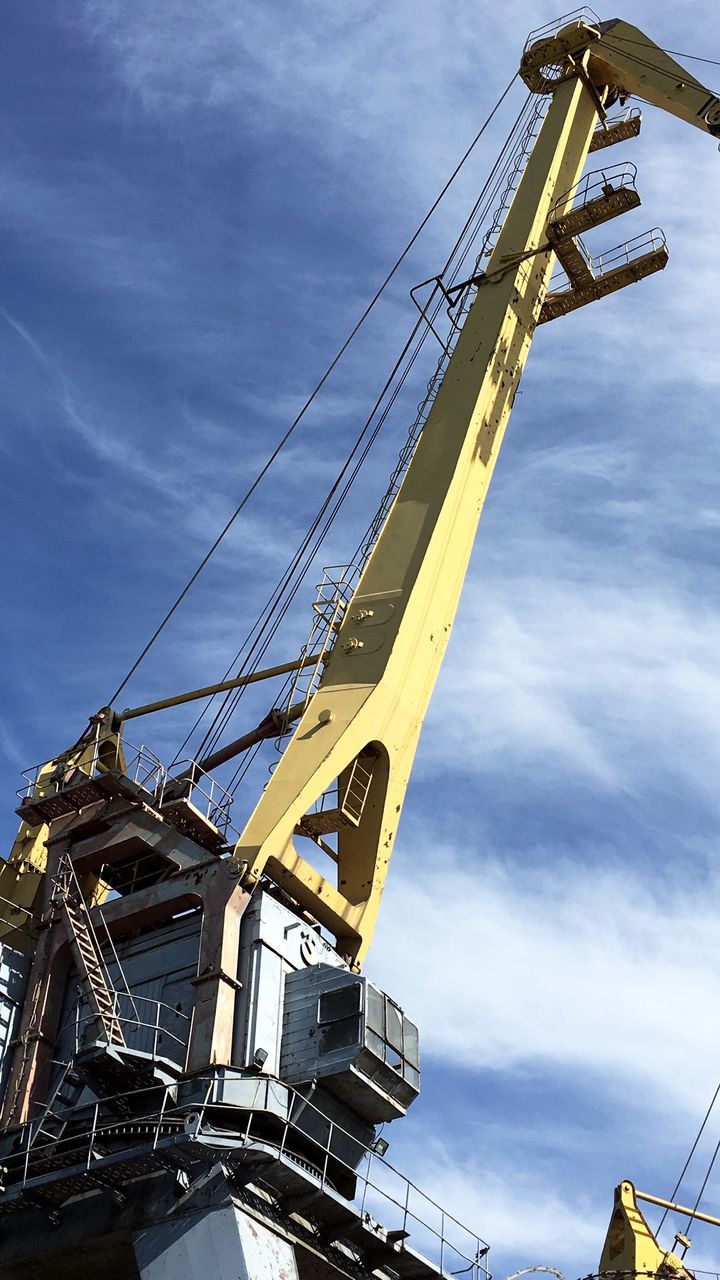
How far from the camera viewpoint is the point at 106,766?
2581cm

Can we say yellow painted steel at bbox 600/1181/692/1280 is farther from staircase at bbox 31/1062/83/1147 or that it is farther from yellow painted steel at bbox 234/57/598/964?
staircase at bbox 31/1062/83/1147

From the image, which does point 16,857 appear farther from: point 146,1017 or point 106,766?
point 146,1017

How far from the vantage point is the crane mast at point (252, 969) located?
62.0ft

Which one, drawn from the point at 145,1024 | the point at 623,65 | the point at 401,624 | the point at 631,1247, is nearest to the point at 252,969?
the point at 145,1024

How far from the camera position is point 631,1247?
28.3 m

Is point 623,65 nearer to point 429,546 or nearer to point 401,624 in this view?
point 429,546

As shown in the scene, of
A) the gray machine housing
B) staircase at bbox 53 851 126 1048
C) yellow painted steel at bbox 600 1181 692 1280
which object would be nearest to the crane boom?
the gray machine housing

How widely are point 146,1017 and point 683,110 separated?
2096cm

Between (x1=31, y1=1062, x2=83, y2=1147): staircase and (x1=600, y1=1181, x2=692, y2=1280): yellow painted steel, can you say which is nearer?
(x1=31, y1=1062, x2=83, y2=1147): staircase

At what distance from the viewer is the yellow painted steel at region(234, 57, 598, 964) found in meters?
22.7

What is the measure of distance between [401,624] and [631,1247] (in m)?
12.9

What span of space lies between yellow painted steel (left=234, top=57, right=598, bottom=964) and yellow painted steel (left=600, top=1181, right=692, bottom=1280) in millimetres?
9496

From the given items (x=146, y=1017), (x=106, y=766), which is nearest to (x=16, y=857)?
(x=106, y=766)

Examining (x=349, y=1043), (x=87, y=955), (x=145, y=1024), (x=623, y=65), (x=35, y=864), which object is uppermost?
(x=623, y=65)
